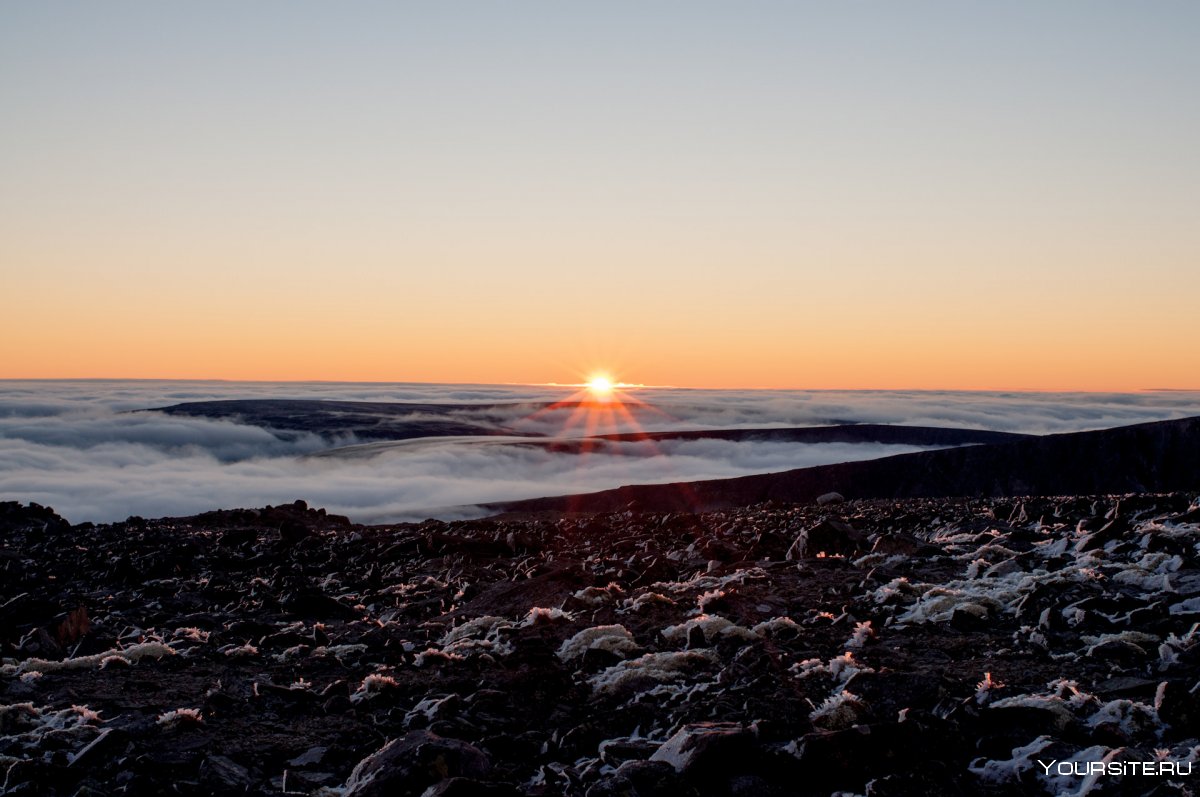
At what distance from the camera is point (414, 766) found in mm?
5879

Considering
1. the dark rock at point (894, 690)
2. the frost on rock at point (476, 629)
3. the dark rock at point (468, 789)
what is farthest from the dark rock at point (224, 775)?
the dark rock at point (894, 690)

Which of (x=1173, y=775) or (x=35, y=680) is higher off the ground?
(x=1173, y=775)

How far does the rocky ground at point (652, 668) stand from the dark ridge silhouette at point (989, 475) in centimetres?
2238

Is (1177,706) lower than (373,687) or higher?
higher

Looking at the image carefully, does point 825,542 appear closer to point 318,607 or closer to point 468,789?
point 318,607

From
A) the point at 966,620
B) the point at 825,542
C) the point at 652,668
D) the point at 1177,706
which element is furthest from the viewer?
the point at 825,542

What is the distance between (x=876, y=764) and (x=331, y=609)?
8.48m

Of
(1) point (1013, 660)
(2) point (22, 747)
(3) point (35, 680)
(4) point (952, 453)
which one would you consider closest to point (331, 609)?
(3) point (35, 680)

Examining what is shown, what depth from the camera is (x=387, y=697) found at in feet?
26.8

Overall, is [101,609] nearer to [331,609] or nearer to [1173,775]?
Result: [331,609]

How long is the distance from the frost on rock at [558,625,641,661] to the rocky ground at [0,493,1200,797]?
33 millimetres

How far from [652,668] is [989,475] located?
35.5m

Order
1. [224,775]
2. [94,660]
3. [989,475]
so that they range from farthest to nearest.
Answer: [989,475] < [94,660] < [224,775]

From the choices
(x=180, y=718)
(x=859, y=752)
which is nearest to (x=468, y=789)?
(x=859, y=752)
